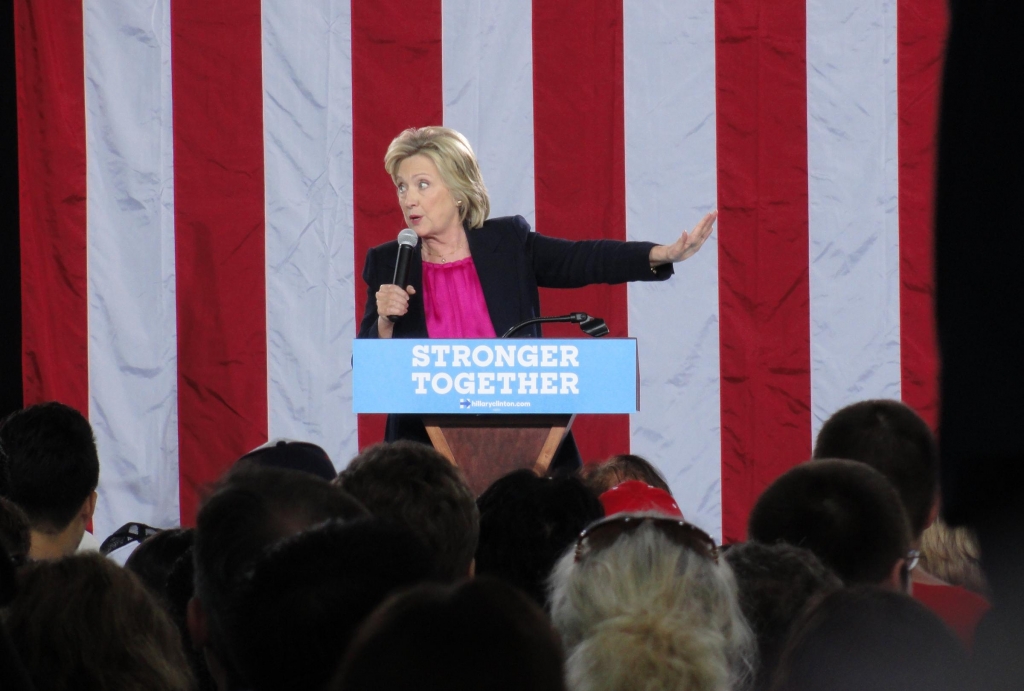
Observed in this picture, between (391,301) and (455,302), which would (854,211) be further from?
(391,301)

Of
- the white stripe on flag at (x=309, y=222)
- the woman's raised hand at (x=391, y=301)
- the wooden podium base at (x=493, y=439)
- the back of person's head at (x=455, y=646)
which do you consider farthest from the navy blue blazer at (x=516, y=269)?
the back of person's head at (x=455, y=646)

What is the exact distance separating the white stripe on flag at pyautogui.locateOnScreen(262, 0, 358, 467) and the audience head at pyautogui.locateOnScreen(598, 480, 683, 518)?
258cm

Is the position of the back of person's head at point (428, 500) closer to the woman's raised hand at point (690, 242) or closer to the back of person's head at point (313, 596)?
the back of person's head at point (313, 596)

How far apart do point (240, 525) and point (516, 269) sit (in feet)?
7.70

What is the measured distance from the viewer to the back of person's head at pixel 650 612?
3.80 feet

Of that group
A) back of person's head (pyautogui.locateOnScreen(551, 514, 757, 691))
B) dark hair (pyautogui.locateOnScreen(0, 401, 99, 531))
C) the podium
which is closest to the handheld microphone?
the podium

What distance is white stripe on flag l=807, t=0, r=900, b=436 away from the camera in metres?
4.29

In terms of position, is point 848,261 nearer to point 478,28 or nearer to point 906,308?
point 906,308

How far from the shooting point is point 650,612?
1222 millimetres

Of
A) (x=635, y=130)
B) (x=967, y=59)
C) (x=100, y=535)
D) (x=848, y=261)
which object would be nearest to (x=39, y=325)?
(x=100, y=535)

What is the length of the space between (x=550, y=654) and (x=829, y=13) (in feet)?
13.6

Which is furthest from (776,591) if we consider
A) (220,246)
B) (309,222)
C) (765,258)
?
(220,246)

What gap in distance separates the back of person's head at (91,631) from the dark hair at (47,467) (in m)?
1.11

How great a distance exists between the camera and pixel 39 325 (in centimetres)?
445
